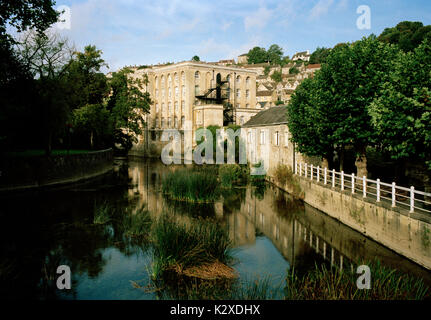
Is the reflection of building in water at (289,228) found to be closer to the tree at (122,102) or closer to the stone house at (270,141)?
the stone house at (270,141)

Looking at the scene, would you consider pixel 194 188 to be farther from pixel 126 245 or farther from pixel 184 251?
pixel 184 251

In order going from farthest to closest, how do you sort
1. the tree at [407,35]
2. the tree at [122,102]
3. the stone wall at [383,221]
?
the tree at [407,35] < the tree at [122,102] < the stone wall at [383,221]

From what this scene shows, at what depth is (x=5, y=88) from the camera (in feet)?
68.6

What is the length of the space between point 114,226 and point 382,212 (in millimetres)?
10244

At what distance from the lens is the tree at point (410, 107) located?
9.95 m

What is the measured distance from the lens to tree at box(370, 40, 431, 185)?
9953 mm

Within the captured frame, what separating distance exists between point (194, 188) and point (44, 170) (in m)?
11.6

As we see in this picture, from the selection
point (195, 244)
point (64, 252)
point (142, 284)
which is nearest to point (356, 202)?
point (195, 244)

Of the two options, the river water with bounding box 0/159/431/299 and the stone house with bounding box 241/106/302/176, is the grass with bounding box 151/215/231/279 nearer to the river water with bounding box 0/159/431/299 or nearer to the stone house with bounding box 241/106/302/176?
the river water with bounding box 0/159/431/299

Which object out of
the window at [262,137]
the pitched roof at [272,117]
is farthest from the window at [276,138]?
the window at [262,137]

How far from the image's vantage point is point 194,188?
19391mm

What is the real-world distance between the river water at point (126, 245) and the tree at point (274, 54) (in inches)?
5901

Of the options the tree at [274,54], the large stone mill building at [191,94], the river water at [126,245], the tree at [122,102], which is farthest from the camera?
the tree at [274,54]
